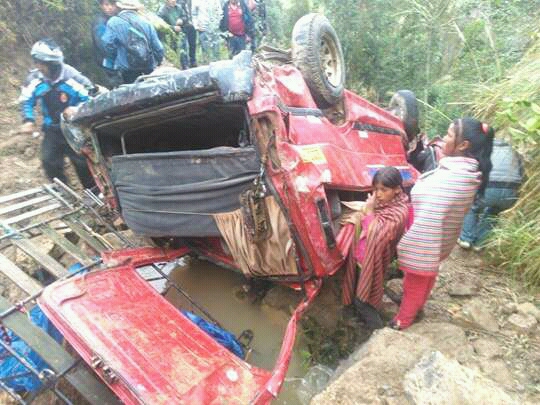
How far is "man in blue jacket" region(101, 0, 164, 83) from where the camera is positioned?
14.3 ft

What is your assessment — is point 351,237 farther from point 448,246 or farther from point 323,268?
point 448,246

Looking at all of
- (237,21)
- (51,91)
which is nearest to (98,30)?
(51,91)

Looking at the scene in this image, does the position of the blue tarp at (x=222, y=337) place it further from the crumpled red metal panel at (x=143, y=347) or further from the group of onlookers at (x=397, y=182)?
the group of onlookers at (x=397, y=182)

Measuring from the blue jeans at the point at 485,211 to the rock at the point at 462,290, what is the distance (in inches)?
25.0

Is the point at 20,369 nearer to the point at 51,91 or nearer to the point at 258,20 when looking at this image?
the point at 51,91

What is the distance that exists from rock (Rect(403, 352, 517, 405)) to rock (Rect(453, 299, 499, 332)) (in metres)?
0.93

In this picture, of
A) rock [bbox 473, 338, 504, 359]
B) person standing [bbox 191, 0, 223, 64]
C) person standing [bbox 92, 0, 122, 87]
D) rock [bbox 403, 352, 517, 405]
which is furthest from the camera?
person standing [bbox 191, 0, 223, 64]

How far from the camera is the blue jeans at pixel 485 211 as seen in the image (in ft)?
10.9

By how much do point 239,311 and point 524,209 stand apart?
7.99 ft

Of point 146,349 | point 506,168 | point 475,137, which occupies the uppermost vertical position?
point 475,137

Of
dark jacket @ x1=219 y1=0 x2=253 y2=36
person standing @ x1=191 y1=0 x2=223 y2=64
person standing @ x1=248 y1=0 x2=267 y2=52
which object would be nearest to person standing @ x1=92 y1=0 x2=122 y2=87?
person standing @ x1=191 y1=0 x2=223 y2=64

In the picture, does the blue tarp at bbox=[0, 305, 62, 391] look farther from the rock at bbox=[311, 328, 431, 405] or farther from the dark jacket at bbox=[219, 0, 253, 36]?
the dark jacket at bbox=[219, 0, 253, 36]

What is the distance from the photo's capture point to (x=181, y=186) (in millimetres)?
2711

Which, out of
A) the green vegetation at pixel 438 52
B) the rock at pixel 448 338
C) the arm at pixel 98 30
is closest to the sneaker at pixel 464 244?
the green vegetation at pixel 438 52
